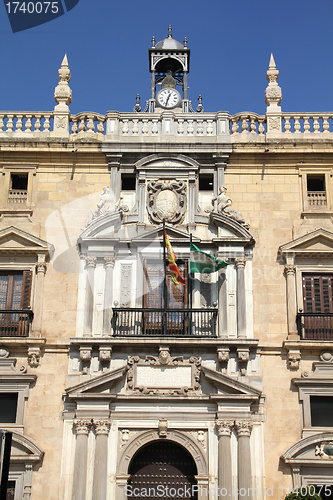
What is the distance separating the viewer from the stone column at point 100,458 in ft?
55.3

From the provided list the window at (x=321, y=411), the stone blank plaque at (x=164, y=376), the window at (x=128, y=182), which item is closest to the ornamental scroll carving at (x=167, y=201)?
the window at (x=128, y=182)

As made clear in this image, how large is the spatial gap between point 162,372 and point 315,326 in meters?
3.98

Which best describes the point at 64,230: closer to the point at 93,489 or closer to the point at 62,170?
the point at 62,170

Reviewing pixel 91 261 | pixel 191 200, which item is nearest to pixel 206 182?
pixel 191 200

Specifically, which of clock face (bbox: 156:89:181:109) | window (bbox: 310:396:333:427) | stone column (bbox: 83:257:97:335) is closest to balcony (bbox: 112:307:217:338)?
stone column (bbox: 83:257:97:335)

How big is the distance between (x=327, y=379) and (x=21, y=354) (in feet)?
24.8

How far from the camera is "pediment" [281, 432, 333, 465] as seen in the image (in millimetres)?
17125

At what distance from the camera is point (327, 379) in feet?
58.5

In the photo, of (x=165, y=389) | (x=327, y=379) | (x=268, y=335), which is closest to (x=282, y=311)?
(x=268, y=335)

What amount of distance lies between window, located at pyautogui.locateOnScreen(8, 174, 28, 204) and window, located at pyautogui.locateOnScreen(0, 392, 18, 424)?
17.1 ft

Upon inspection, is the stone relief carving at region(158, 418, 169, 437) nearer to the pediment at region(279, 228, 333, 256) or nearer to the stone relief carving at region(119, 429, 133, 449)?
the stone relief carving at region(119, 429, 133, 449)

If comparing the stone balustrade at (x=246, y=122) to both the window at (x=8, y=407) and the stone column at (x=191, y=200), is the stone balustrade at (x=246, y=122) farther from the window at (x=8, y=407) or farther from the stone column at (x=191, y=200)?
the window at (x=8, y=407)

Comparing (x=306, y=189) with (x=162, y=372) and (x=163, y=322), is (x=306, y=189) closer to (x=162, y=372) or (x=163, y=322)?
(x=163, y=322)

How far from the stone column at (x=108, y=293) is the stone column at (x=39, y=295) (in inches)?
64.2
